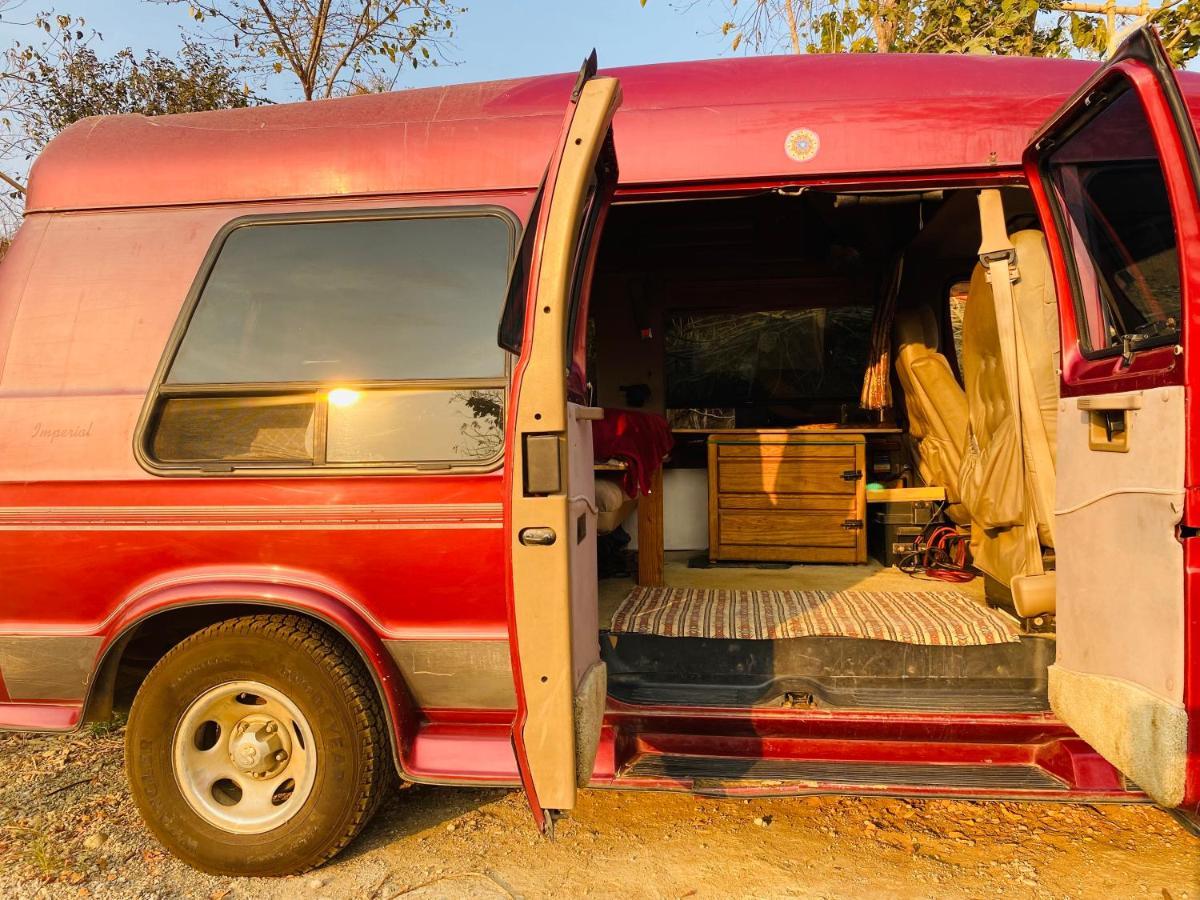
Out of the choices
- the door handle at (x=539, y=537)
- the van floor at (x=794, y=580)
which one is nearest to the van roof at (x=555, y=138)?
the door handle at (x=539, y=537)

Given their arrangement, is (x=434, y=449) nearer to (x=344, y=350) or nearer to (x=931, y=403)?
(x=344, y=350)

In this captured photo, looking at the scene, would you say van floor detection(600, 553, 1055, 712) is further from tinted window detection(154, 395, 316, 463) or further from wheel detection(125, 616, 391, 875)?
tinted window detection(154, 395, 316, 463)

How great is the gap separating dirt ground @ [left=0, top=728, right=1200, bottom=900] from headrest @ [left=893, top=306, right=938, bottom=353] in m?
2.87

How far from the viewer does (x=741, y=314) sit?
5.67 metres

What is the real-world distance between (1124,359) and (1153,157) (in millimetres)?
585

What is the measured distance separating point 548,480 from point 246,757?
153 centimetres

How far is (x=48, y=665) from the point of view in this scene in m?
2.64

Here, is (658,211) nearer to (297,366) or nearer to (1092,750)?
(297,366)

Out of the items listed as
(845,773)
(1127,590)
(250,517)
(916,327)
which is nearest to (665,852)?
(845,773)

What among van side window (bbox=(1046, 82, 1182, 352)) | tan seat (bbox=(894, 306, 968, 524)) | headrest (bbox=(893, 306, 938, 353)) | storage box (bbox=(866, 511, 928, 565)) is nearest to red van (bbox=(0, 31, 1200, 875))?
van side window (bbox=(1046, 82, 1182, 352))

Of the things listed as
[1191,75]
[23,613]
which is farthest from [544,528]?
[1191,75]

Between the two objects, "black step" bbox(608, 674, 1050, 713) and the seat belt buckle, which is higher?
the seat belt buckle

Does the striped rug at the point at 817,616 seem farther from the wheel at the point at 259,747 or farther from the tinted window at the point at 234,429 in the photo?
the tinted window at the point at 234,429

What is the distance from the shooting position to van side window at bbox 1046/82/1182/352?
7.25 feet
